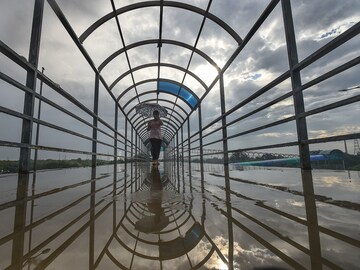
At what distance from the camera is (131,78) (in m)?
7.04

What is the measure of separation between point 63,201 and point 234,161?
3.82m

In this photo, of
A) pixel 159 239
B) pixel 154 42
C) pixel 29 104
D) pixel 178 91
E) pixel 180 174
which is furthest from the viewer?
pixel 178 91

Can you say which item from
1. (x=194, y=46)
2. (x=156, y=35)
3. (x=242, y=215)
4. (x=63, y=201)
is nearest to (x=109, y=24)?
(x=156, y=35)

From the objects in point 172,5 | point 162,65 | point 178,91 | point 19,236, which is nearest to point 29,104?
point 19,236

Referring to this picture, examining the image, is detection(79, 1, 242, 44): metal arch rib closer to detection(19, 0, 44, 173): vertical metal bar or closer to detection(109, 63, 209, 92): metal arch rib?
detection(19, 0, 44, 173): vertical metal bar

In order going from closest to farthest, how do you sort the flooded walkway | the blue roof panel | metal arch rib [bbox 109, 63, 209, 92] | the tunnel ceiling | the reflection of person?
the flooded walkway < the tunnel ceiling < metal arch rib [bbox 109, 63, 209, 92] < the reflection of person < the blue roof panel

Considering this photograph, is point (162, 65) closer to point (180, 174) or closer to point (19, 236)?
point (180, 174)

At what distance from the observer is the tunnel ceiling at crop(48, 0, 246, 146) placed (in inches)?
159

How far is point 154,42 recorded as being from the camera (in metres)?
5.41

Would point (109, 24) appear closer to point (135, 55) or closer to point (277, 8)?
point (135, 55)

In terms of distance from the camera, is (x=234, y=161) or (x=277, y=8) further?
(x=234, y=161)

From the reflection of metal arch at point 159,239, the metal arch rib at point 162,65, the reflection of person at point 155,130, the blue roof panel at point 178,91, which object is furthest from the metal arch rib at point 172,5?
the reflection of metal arch at point 159,239

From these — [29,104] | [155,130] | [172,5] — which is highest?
[172,5]

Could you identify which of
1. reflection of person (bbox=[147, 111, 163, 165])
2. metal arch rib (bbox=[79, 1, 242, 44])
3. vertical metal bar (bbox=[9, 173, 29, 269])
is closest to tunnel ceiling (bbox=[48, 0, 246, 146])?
metal arch rib (bbox=[79, 1, 242, 44])
